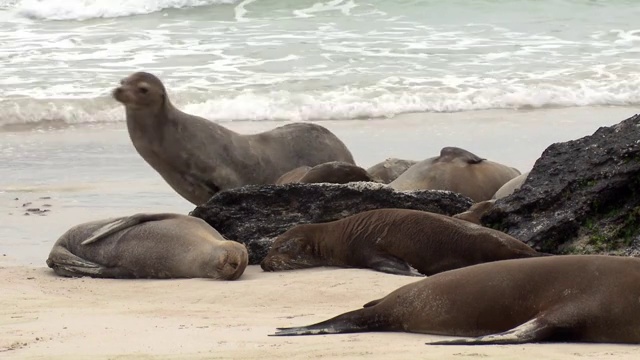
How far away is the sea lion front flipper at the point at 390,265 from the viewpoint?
240 inches

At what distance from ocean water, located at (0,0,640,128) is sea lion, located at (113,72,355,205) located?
5220 mm

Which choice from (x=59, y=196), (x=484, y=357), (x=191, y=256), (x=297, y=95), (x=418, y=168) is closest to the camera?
(x=484, y=357)

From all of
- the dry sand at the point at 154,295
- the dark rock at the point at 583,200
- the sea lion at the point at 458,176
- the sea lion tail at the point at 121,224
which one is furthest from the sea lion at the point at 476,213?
the sea lion tail at the point at 121,224

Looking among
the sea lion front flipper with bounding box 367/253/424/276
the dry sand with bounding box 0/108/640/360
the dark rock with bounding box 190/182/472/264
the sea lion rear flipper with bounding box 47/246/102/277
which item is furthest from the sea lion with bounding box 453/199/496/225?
the sea lion rear flipper with bounding box 47/246/102/277

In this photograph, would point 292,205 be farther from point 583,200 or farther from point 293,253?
point 583,200

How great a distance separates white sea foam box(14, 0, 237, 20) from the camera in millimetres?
23344

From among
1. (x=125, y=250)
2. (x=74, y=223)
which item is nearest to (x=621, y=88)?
(x=74, y=223)

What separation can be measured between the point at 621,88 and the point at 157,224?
9.68 meters

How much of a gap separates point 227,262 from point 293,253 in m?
0.39

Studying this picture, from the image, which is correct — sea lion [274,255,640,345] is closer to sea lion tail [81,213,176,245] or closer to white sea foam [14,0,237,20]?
sea lion tail [81,213,176,245]

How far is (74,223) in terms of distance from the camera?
28.5ft

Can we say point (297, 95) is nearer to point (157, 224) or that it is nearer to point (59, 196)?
point (59, 196)

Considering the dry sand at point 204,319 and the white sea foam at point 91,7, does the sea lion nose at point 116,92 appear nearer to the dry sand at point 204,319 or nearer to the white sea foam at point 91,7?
the dry sand at point 204,319

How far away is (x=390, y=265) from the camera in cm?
620
